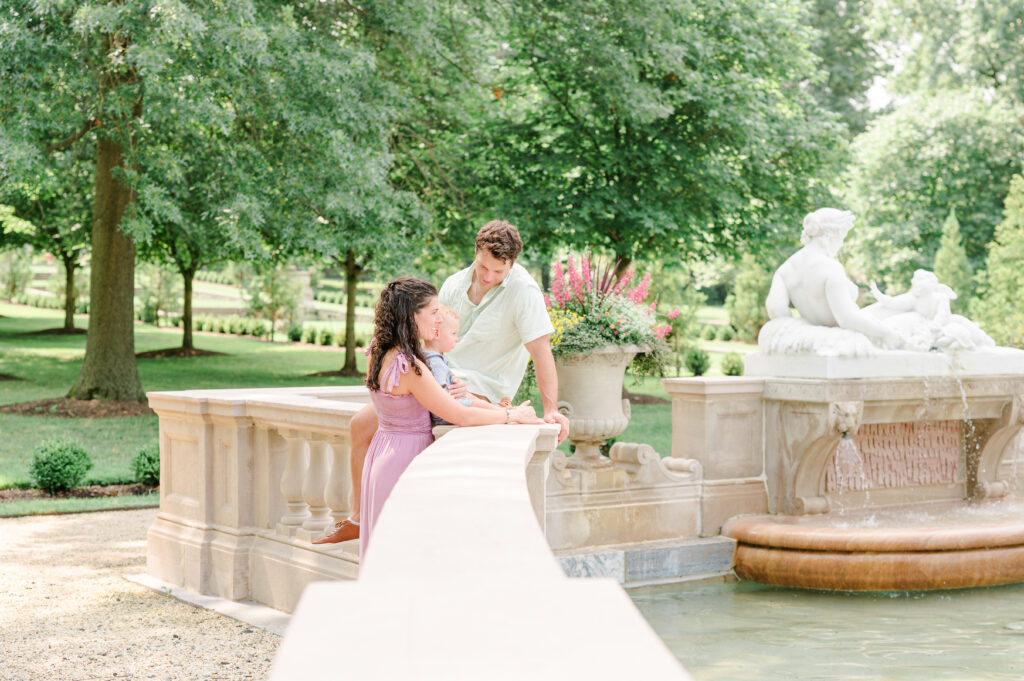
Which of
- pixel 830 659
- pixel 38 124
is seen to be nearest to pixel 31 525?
pixel 38 124

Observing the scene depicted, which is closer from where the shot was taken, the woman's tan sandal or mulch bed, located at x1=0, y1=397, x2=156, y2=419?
the woman's tan sandal

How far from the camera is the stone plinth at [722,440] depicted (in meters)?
8.62

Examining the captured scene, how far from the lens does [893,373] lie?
28.5ft

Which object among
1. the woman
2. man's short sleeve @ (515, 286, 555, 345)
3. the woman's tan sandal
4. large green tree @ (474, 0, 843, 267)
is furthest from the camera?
large green tree @ (474, 0, 843, 267)

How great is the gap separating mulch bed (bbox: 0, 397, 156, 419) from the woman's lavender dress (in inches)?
536

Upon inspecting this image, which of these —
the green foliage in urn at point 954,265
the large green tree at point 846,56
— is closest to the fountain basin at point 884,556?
the green foliage in urn at point 954,265

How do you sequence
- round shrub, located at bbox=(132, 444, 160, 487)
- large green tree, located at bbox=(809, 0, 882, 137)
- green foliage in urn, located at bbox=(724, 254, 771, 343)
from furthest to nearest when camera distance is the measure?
large green tree, located at bbox=(809, 0, 882, 137) < green foliage in urn, located at bbox=(724, 254, 771, 343) < round shrub, located at bbox=(132, 444, 160, 487)

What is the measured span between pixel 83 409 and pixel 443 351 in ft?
46.8

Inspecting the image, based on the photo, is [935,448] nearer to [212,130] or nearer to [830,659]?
[830,659]

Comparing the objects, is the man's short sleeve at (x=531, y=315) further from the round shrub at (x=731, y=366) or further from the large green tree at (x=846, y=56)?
the large green tree at (x=846, y=56)

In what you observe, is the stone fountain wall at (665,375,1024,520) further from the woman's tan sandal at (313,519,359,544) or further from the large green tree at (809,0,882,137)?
the large green tree at (809,0,882,137)

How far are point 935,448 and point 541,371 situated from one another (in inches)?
234

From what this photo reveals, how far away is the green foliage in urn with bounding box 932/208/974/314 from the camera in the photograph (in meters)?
30.5

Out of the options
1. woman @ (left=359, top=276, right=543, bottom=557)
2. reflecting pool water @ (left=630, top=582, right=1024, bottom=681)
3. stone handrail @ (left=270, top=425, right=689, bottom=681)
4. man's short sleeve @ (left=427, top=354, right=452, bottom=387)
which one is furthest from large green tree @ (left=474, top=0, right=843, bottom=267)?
stone handrail @ (left=270, top=425, right=689, bottom=681)
